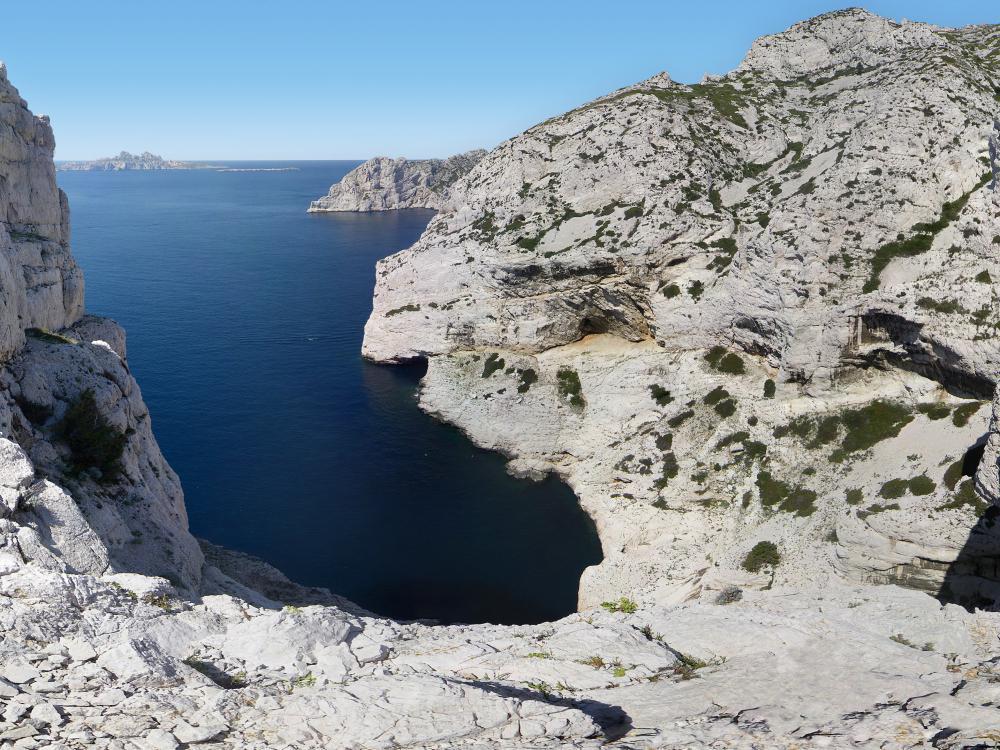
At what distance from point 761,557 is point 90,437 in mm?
40763

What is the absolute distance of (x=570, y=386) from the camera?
8119cm

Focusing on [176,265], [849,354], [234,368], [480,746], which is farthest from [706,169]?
[176,265]

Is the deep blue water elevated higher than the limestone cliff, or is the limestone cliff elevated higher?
the limestone cliff

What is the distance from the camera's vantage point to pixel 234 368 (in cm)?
9688

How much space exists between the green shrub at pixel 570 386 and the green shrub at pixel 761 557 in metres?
29.9

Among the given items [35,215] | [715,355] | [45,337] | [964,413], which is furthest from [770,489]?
[35,215]

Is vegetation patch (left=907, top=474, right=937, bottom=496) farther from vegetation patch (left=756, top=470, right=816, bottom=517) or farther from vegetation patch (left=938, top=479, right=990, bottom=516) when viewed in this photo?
vegetation patch (left=756, top=470, right=816, bottom=517)

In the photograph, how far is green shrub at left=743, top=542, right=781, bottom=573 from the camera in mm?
49919

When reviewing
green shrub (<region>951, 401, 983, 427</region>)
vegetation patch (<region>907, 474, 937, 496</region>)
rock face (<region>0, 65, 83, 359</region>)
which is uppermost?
rock face (<region>0, 65, 83, 359</region>)

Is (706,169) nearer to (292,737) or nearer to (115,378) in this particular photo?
(115,378)

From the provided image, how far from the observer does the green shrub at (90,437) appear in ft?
111

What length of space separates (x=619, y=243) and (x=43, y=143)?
54.8 metres

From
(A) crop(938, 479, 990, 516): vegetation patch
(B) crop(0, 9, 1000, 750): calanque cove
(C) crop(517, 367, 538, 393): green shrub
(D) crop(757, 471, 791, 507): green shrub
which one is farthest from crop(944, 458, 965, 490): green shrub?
(C) crop(517, 367, 538, 393): green shrub

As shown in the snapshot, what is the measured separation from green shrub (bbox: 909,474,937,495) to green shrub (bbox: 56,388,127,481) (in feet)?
152
